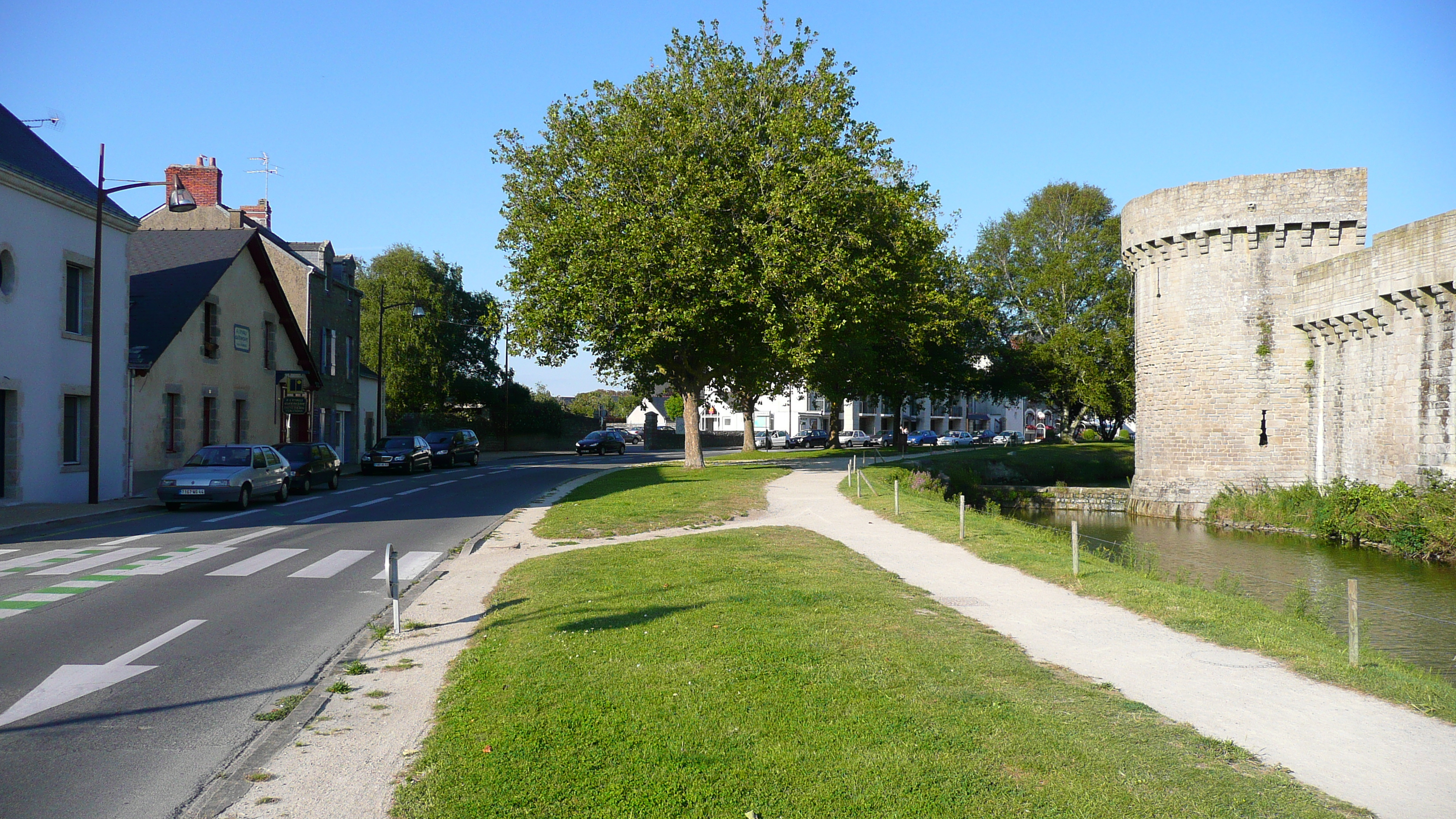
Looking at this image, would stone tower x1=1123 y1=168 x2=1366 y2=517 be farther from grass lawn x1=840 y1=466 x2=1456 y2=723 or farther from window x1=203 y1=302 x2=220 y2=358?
window x1=203 y1=302 x2=220 y2=358

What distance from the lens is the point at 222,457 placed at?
73.5 feet

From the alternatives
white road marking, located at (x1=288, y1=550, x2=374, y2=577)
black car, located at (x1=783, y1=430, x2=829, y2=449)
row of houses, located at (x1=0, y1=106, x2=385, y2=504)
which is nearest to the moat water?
white road marking, located at (x1=288, y1=550, x2=374, y2=577)

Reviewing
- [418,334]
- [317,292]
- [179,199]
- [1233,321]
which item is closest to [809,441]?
[418,334]

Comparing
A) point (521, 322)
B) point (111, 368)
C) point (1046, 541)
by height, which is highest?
point (521, 322)

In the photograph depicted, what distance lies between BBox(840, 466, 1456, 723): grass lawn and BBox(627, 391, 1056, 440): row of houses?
208 feet

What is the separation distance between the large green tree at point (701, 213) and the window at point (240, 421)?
34.7ft

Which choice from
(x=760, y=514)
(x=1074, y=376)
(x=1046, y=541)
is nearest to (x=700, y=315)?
(x=760, y=514)

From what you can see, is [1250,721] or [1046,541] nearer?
[1250,721]

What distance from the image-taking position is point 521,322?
3080cm

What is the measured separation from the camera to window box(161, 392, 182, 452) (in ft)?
94.1

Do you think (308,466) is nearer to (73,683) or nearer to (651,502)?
(651,502)

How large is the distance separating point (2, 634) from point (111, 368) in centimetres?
1802

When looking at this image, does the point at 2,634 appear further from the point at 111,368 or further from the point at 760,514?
the point at 111,368

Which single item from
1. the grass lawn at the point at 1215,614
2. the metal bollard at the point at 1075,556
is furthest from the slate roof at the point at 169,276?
the metal bollard at the point at 1075,556
